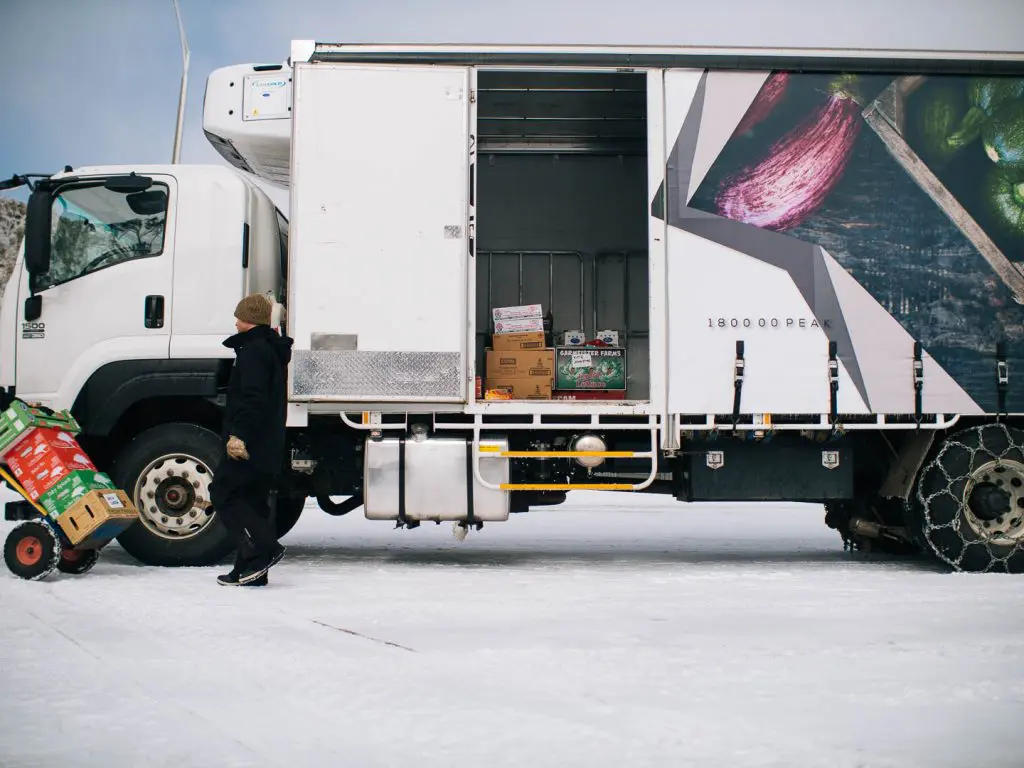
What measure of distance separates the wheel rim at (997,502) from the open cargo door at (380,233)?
365 centimetres

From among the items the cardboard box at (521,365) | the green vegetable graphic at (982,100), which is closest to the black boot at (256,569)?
the cardboard box at (521,365)

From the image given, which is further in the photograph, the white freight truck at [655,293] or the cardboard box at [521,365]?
the cardboard box at [521,365]

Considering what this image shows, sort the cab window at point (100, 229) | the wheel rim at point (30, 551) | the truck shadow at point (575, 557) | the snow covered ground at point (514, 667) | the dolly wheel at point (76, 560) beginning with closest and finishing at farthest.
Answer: the snow covered ground at point (514, 667) → the wheel rim at point (30, 551) → the dolly wheel at point (76, 560) → the cab window at point (100, 229) → the truck shadow at point (575, 557)

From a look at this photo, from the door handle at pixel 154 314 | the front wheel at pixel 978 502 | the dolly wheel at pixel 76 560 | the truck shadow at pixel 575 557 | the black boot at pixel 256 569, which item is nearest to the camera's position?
the black boot at pixel 256 569

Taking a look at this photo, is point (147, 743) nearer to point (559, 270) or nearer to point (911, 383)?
point (911, 383)

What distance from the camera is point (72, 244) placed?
293 inches

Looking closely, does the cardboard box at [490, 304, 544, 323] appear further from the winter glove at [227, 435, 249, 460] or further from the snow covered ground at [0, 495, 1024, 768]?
the winter glove at [227, 435, 249, 460]

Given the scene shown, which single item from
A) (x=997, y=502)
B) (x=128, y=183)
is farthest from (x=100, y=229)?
(x=997, y=502)

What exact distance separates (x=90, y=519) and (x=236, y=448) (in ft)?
3.67

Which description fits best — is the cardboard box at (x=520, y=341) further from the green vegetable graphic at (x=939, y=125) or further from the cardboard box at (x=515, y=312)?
the green vegetable graphic at (x=939, y=125)

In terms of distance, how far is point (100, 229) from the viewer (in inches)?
294

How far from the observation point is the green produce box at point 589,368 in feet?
28.1

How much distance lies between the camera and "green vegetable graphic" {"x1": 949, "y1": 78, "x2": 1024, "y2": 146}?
23.8 feet

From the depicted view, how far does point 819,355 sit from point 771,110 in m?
1.74
